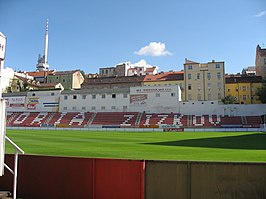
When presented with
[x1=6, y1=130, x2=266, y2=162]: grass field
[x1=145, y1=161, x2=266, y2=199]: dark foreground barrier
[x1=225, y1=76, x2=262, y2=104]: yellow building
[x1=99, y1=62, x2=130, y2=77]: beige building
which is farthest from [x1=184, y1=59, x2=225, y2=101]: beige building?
[x1=145, y1=161, x2=266, y2=199]: dark foreground barrier

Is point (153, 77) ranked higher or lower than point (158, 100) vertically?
higher

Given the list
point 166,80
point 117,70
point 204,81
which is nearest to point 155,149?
point 204,81

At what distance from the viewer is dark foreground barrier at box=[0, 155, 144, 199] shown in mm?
6238

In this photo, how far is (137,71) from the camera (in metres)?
99.2

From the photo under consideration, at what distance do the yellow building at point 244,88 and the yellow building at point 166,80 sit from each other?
13440mm

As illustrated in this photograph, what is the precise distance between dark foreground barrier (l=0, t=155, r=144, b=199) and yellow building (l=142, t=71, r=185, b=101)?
6942 centimetres

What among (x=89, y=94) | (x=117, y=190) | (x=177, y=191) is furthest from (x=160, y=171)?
(x=89, y=94)

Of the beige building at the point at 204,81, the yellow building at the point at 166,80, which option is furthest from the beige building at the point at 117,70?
the beige building at the point at 204,81

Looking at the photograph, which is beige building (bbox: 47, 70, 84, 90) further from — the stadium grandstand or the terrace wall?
the terrace wall

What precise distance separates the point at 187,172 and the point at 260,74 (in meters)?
82.2

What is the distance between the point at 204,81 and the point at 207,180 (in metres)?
69.5

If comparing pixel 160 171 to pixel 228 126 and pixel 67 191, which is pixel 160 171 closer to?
pixel 67 191

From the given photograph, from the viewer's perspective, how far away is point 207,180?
19.3ft

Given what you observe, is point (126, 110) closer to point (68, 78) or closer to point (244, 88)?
point (244, 88)
